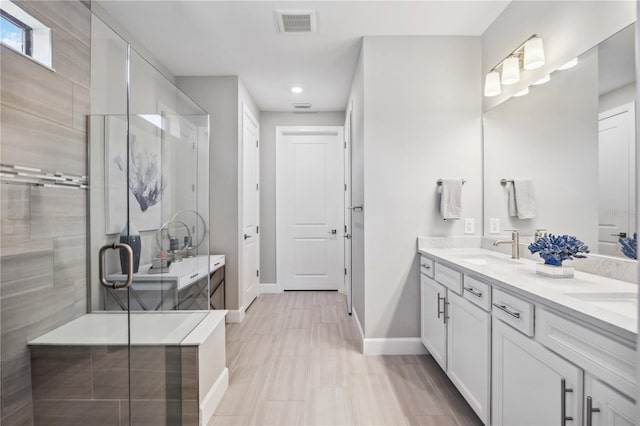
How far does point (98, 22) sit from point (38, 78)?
91cm

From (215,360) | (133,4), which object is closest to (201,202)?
(215,360)

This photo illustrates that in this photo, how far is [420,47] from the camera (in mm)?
2689

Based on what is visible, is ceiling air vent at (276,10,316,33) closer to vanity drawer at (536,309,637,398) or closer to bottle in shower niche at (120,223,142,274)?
bottle in shower niche at (120,223,142,274)

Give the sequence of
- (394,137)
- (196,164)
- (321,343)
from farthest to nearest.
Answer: (321,343) < (394,137) < (196,164)

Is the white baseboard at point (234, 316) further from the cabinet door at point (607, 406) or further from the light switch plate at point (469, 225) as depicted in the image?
the cabinet door at point (607, 406)

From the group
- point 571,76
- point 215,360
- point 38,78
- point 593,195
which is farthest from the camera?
point 215,360

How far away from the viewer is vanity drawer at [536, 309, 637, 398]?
0.88 m

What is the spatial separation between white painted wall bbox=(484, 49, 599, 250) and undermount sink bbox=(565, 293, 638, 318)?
1.59 ft

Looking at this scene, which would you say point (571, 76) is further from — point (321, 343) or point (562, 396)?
point (321, 343)

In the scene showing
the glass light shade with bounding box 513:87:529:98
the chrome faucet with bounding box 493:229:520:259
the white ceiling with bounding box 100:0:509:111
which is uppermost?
the white ceiling with bounding box 100:0:509:111

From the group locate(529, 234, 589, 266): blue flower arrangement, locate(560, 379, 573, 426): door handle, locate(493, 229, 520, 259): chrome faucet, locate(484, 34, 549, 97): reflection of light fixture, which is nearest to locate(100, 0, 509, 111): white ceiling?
locate(484, 34, 549, 97): reflection of light fixture

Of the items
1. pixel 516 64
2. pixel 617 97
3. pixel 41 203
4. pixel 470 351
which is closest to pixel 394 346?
pixel 470 351

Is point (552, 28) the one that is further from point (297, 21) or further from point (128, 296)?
point (128, 296)

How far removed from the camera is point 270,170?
4.70m
